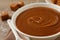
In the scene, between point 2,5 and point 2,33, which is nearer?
point 2,33

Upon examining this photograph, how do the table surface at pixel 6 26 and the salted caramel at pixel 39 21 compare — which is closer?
the salted caramel at pixel 39 21

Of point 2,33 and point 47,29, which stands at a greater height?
point 47,29

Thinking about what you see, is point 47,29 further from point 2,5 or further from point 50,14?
point 2,5

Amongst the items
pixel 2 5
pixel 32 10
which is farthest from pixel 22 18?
pixel 2 5

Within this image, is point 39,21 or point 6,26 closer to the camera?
point 39,21

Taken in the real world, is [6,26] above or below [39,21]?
below

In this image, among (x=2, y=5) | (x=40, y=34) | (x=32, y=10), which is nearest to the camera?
(x=40, y=34)

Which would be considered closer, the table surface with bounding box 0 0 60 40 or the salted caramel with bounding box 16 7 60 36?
the salted caramel with bounding box 16 7 60 36

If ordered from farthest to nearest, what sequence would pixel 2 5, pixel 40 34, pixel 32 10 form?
pixel 2 5 → pixel 32 10 → pixel 40 34

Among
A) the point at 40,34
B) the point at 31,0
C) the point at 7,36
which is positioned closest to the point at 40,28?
the point at 40,34

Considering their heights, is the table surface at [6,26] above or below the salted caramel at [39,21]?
below

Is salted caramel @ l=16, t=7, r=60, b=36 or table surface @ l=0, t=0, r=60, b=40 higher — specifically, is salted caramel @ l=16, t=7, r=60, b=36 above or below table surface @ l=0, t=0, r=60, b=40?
above
